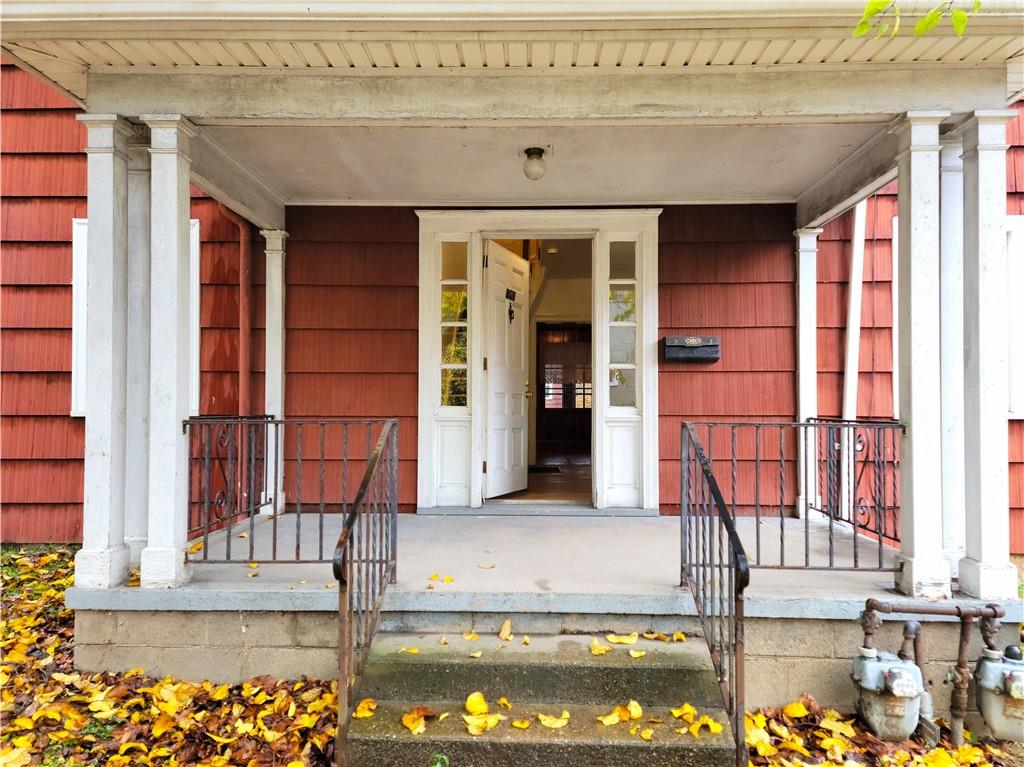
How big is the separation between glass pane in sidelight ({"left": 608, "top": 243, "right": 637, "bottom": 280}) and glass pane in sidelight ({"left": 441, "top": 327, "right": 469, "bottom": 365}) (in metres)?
1.19

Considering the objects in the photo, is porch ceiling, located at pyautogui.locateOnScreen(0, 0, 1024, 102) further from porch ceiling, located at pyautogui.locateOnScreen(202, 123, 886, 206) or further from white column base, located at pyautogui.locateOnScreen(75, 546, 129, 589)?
white column base, located at pyautogui.locateOnScreen(75, 546, 129, 589)

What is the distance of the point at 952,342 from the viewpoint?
301cm

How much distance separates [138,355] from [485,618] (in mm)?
2076

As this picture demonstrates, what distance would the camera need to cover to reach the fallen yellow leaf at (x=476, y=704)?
7.33 feet

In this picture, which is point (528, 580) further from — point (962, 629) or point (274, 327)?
point (274, 327)

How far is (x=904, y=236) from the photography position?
9.05 ft

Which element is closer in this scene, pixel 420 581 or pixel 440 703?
pixel 440 703

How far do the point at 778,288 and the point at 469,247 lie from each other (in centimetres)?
226

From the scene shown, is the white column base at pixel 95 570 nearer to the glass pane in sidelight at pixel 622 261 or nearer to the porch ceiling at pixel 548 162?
the porch ceiling at pixel 548 162

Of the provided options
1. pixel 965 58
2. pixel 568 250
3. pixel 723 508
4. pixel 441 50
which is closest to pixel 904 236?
pixel 965 58

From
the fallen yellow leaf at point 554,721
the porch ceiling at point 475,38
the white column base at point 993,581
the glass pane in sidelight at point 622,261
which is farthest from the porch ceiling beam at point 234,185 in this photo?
the white column base at point 993,581

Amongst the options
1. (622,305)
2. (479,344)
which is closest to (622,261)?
(622,305)

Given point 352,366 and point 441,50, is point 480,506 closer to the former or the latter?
point 352,366

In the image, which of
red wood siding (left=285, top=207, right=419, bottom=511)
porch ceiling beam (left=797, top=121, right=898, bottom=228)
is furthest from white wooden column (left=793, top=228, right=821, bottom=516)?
red wood siding (left=285, top=207, right=419, bottom=511)
